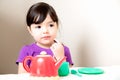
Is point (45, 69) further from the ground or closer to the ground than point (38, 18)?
closer to the ground

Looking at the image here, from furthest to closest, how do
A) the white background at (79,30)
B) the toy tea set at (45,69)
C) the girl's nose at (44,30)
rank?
the white background at (79,30)
the girl's nose at (44,30)
the toy tea set at (45,69)

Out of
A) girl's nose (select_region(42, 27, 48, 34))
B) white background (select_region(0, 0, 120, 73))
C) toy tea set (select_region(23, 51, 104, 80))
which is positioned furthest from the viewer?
white background (select_region(0, 0, 120, 73))

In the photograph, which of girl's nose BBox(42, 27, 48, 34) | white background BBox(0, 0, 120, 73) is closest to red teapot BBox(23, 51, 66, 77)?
girl's nose BBox(42, 27, 48, 34)

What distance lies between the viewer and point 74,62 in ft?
5.06

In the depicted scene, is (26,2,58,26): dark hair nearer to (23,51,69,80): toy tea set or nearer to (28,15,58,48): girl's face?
(28,15,58,48): girl's face

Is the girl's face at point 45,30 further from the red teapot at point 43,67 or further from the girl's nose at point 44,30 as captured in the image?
the red teapot at point 43,67

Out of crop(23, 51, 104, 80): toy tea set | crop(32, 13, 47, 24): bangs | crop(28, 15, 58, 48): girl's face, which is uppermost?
crop(32, 13, 47, 24): bangs

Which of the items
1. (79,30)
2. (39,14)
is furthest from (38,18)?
(79,30)

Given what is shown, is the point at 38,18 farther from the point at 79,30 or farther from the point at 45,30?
the point at 79,30

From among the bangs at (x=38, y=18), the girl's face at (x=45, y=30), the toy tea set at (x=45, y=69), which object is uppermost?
the bangs at (x=38, y=18)

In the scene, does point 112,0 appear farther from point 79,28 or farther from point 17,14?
point 17,14

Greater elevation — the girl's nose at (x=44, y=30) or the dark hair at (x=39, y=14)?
the dark hair at (x=39, y=14)

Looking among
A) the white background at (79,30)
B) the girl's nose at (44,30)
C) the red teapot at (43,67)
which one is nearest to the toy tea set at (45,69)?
the red teapot at (43,67)

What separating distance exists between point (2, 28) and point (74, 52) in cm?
48
